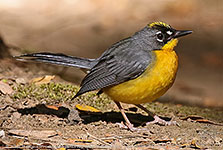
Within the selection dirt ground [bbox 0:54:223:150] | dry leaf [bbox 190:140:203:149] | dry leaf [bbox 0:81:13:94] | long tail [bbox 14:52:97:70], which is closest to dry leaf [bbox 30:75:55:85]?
dirt ground [bbox 0:54:223:150]

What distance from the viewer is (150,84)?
5.97m

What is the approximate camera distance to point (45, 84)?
7250mm

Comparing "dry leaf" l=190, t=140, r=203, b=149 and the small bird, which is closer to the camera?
"dry leaf" l=190, t=140, r=203, b=149

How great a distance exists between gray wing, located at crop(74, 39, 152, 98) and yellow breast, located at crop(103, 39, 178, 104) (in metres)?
0.09

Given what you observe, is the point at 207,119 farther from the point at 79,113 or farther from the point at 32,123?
the point at 32,123

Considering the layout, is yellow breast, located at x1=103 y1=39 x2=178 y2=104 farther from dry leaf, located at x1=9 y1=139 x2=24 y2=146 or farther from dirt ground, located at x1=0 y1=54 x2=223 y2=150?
dry leaf, located at x1=9 y1=139 x2=24 y2=146

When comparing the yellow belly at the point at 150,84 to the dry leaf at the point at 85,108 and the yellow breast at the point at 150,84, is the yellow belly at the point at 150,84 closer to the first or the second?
the yellow breast at the point at 150,84

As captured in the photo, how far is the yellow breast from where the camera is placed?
19.7 ft

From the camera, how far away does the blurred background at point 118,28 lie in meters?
11.8

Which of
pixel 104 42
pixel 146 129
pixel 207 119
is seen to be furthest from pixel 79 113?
pixel 104 42

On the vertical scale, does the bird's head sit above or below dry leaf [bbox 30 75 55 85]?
above

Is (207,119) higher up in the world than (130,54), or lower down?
lower down

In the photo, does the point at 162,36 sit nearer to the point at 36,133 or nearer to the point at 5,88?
the point at 36,133

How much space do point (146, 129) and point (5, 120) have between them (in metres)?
2.09
